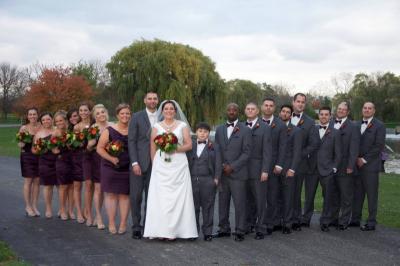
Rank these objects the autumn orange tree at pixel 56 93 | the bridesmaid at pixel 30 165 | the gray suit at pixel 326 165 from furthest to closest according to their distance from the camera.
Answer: the autumn orange tree at pixel 56 93 → the bridesmaid at pixel 30 165 → the gray suit at pixel 326 165

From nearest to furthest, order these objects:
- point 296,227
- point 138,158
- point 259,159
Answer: point 138,158 → point 259,159 → point 296,227

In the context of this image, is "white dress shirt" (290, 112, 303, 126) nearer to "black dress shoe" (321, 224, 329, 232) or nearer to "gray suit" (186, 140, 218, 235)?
"gray suit" (186, 140, 218, 235)

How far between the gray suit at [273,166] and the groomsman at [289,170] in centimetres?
9

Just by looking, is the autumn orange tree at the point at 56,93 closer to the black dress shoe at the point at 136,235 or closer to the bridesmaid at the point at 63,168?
the bridesmaid at the point at 63,168

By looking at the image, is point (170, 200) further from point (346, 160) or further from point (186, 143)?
point (346, 160)

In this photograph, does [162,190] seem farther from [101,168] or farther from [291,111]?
[291,111]

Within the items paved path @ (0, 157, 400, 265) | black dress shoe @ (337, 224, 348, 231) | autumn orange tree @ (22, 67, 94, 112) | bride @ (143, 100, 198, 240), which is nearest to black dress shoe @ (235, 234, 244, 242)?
→ paved path @ (0, 157, 400, 265)

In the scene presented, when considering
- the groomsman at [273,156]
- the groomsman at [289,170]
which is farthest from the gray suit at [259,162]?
the groomsman at [289,170]

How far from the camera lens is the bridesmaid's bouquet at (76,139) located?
9.15 meters

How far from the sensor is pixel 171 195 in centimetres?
792

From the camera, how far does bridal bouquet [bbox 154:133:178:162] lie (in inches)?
303

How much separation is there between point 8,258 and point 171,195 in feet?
8.42

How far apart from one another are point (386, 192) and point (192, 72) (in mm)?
27461

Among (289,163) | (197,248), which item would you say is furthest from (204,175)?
(289,163)
